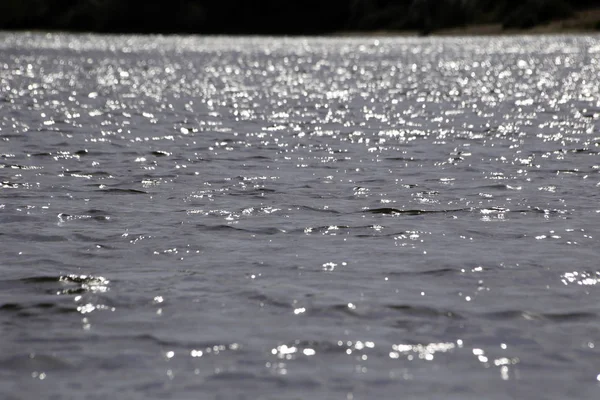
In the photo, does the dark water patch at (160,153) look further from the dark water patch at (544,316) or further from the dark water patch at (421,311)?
the dark water patch at (544,316)

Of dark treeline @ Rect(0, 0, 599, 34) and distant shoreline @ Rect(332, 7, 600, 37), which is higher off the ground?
dark treeline @ Rect(0, 0, 599, 34)

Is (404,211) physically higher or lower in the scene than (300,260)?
higher

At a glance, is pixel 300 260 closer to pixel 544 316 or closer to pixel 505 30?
pixel 544 316

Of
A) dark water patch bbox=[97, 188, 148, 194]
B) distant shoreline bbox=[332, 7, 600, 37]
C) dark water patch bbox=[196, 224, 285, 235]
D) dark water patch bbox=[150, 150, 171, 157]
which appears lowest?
dark water patch bbox=[196, 224, 285, 235]

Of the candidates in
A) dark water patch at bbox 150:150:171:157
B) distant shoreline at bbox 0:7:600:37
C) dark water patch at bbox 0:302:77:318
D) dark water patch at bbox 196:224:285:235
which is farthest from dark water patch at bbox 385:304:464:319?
distant shoreline at bbox 0:7:600:37

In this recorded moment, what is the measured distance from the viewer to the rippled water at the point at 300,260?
28.6 ft

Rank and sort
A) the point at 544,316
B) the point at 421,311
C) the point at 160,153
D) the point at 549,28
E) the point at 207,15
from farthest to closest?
the point at 207,15 → the point at 549,28 → the point at 160,153 → the point at 421,311 → the point at 544,316

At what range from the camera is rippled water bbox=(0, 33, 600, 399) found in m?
8.70

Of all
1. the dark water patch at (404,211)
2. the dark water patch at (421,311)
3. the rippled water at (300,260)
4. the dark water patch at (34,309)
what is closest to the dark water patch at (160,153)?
the rippled water at (300,260)

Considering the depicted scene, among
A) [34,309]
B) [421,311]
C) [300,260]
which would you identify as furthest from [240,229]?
[421,311]

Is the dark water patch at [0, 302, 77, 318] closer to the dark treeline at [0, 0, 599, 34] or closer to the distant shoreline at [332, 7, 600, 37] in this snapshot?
the distant shoreline at [332, 7, 600, 37]

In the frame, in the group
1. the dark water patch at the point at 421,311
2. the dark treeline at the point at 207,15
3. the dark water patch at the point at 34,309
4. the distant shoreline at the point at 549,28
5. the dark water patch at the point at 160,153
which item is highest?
the dark treeline at the point at 207,15

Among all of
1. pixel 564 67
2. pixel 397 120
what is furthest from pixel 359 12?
pixel 397 120

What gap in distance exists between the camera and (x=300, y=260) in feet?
39.9
